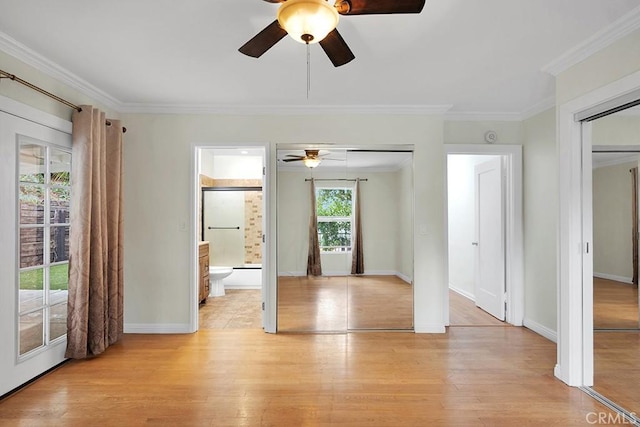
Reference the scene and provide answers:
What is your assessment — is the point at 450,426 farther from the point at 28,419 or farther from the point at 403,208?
the point at 28,419

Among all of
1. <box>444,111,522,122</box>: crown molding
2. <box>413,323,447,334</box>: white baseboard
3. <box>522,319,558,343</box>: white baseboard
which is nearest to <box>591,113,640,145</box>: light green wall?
<box>444,111,522,122</box>: crown molding

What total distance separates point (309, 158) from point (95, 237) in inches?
88.9

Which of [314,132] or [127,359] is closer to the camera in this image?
[127,359]

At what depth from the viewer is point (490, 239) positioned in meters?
4.44

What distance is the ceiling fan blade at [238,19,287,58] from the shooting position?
1.89 meters

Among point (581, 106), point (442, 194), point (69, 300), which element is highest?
point (581, 106)

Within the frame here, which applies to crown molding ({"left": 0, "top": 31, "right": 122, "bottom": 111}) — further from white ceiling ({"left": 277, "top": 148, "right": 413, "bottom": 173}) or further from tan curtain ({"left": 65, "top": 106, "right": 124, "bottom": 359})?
white ceiling ({"left": 277, "top": 148, "right": 413, "bottom": 173})

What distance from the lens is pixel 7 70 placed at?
2.50 metres

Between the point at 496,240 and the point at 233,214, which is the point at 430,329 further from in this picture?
the point at 233,214

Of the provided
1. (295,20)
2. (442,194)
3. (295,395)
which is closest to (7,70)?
(295,20)

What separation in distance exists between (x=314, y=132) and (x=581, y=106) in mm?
2413

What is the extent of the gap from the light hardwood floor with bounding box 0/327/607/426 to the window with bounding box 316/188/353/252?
41.9 inches

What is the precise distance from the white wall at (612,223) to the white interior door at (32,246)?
430 centimetres

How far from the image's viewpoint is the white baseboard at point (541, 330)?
3546 mm
